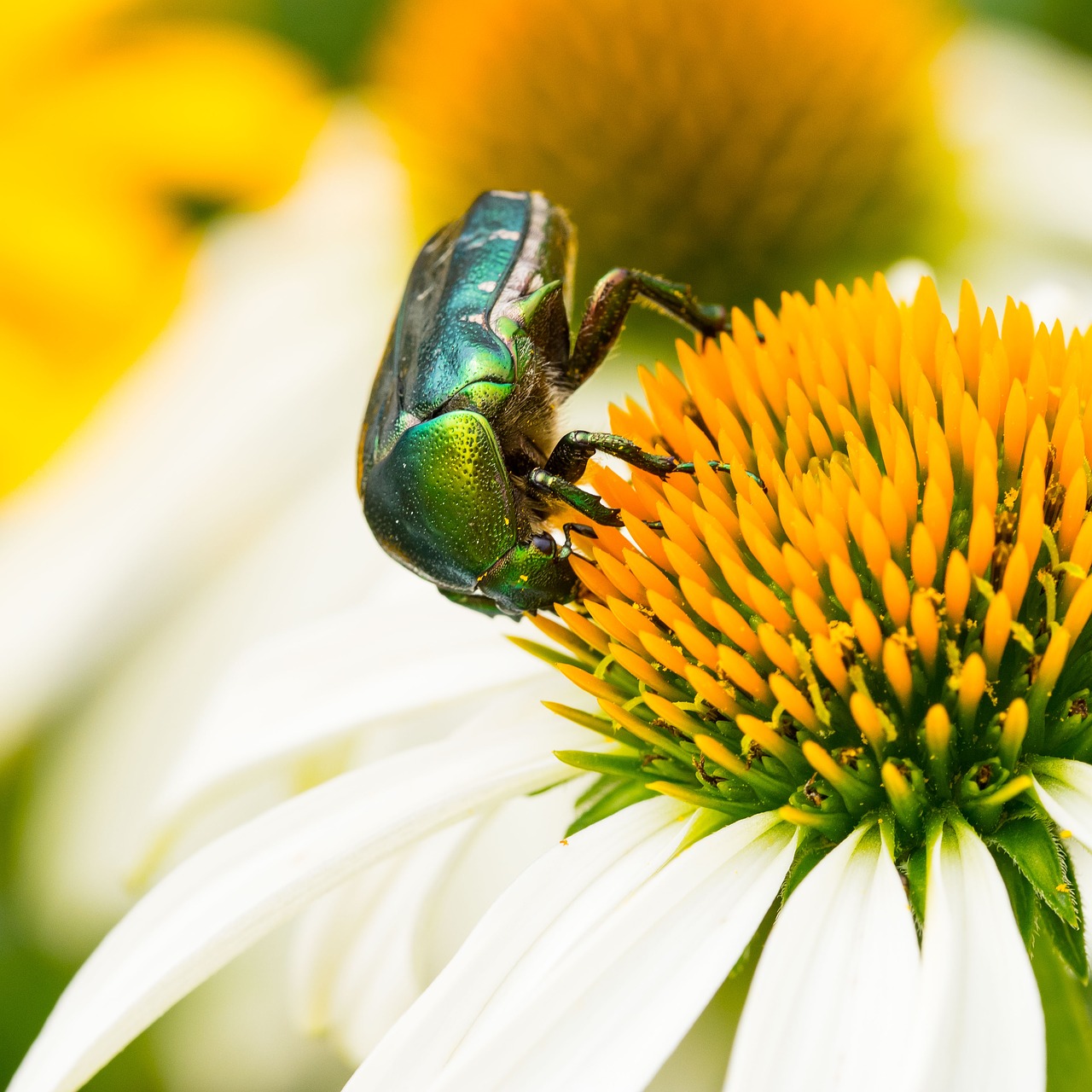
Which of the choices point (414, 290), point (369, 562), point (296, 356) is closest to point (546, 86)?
point (296, 356)

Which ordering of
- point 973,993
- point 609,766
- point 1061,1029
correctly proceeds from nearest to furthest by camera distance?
point 973,993
point 1061,1029
point 609,766

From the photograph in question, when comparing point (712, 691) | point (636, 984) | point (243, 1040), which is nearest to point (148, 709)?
point (243, 1040)

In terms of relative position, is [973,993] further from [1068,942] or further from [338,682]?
[338,682]

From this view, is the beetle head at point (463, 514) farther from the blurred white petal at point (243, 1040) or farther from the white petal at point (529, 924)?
the blurred white petal at point (243, 1040)

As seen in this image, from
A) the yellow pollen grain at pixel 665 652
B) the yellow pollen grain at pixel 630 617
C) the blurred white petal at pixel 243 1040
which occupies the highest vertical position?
the yellow pollen grain at pixel 630 617

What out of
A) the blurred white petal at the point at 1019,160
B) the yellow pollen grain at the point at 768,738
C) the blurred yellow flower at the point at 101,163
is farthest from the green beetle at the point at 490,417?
the blurred yellow flower at the point at 101,163

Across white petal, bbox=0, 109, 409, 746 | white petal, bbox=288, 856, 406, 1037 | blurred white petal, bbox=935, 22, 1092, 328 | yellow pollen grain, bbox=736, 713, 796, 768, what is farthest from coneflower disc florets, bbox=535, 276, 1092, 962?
→ white petal, bbox=0, 109, 409, 746
